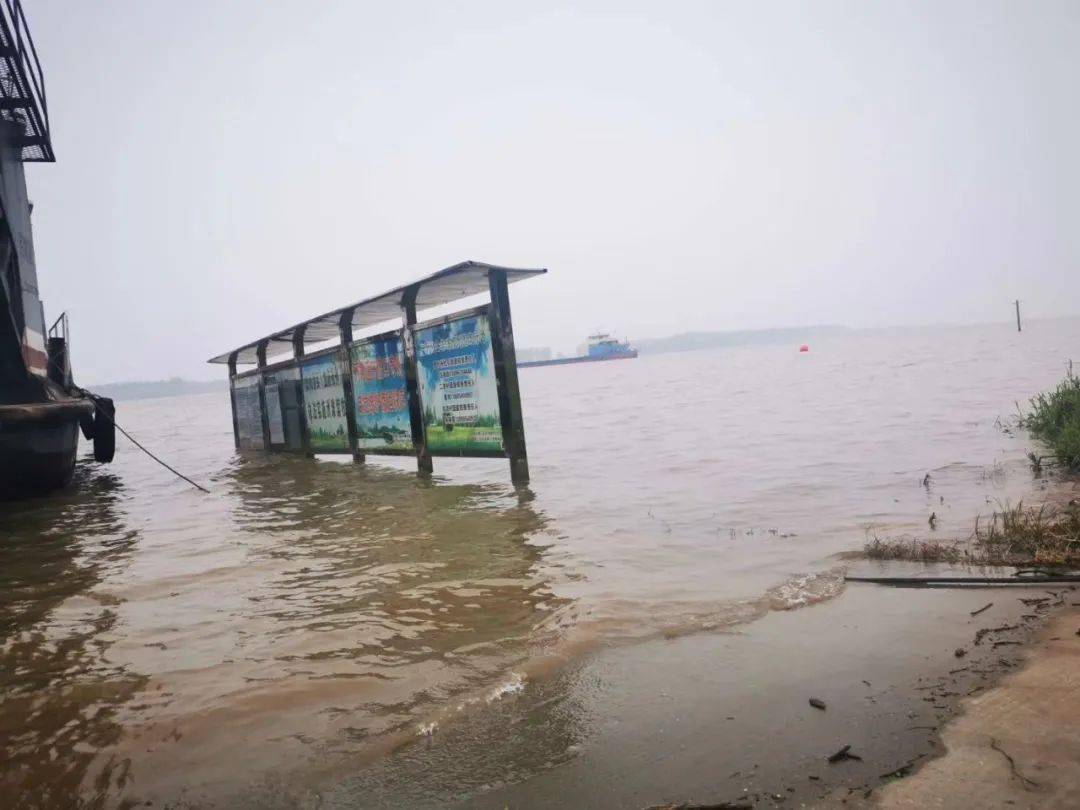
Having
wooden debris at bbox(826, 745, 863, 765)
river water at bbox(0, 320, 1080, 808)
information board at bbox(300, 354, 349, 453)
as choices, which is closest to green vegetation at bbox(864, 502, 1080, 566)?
river water at bbox(0, 320, 1080, 808)

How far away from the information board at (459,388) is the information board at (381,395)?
0.65 m

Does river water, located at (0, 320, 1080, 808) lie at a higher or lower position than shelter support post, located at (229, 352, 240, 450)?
lower

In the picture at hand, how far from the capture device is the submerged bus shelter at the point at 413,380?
8.58m

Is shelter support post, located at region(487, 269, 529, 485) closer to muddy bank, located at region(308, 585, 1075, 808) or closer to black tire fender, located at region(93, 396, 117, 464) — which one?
muddy bank, located at region(308, 585, 1075, 808)

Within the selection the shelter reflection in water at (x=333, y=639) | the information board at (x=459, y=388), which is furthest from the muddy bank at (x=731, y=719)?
the information board at (x=459, y=388)

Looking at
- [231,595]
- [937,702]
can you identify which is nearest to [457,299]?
[231,595]

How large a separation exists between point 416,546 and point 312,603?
1495mm

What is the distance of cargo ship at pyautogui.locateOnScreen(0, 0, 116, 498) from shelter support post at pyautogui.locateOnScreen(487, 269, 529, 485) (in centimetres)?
613

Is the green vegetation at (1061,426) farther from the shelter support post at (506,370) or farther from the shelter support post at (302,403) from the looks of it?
the shelter support post at (302,403)

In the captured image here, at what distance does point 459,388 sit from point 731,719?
7.20 metres

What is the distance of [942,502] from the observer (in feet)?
19.9

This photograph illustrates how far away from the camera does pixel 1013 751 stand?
2.01 metres

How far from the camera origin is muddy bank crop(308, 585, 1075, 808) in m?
2.04

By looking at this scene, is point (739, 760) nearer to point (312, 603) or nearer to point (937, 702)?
point (937, 702)
